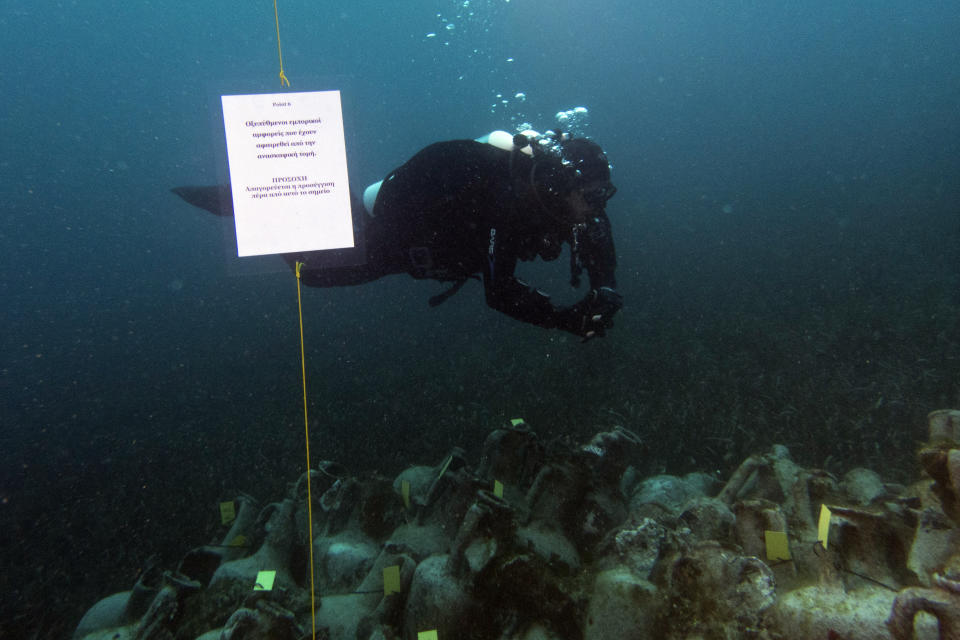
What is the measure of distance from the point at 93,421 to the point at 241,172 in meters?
9.81

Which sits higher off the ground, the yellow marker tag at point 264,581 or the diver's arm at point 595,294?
the diver's arm at point 595,294

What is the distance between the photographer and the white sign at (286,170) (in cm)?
270

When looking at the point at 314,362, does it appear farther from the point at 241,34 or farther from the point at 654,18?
the point at 654,18

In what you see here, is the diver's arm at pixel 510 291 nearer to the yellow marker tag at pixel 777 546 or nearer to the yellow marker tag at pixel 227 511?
the yellow marker tag at pixel 777 546

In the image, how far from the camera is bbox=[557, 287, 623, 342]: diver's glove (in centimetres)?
375

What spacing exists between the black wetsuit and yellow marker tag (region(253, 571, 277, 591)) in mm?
2320

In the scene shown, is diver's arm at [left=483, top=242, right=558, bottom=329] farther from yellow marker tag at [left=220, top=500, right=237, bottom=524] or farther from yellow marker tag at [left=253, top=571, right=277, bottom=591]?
yellow marker tag at [left=220, top=500, right=237, bottom=524]

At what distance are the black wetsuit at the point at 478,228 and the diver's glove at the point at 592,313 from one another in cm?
10

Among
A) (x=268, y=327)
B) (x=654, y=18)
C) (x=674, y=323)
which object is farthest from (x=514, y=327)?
(x=654, y=18)

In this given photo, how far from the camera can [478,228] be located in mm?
4109

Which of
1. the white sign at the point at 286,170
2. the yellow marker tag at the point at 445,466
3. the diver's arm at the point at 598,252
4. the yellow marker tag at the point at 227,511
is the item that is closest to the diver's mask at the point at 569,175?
the diver's arm at the point at 598,252

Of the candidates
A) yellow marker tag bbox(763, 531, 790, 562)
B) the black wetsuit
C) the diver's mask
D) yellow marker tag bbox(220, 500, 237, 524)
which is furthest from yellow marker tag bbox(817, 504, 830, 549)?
yellow marker tag bbox(220, 500, 237, 524)

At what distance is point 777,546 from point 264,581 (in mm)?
3008

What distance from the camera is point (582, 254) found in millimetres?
3938
